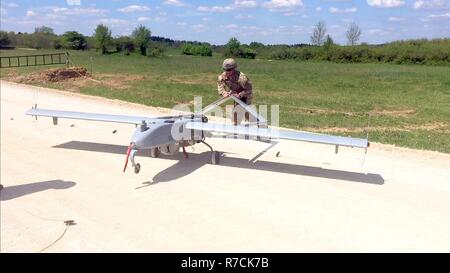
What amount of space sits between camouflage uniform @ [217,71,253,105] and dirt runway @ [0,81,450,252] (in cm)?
142

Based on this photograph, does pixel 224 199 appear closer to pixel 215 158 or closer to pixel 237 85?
pixel 215 158

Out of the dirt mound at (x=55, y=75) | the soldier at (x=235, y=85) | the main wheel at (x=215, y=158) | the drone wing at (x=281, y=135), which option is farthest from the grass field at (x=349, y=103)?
the main wheel at (x=215, y=158)

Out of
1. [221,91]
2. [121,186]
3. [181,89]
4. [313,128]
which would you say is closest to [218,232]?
[121,186]

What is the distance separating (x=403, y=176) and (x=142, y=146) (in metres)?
5.50

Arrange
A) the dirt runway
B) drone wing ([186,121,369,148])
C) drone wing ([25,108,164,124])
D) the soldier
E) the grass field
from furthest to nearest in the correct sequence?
the grass field
the soldier
drone wing ([25,108,164,124])
drone wing ([186,121,369,148])
the dirt runway

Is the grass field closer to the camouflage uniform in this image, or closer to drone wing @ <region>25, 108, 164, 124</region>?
the camouflage uniform

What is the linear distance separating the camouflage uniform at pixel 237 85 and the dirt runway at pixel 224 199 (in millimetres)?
1415

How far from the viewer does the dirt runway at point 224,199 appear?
586 centimetres

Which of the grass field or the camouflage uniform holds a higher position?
the camouflage uniform

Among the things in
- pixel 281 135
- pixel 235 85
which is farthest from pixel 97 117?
pixel 281 135

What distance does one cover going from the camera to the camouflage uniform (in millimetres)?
11461

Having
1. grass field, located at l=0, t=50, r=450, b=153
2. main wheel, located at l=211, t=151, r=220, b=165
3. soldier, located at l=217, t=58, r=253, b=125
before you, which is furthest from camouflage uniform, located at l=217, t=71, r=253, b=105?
grass field, located at l=0, t=50, r=450, b=153

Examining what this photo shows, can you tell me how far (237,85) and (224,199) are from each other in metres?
4.82
